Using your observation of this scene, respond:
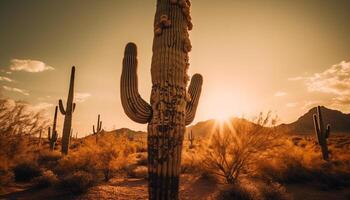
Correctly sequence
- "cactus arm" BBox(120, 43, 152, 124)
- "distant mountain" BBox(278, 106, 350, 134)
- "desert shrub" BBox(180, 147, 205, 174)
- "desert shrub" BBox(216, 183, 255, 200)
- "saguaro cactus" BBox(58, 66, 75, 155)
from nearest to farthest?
"cactus arm" BBox(120, 43, 152, 124), "desert shrub" BBox(216, 183, 255, 200), "desert shrub" BBox(180, 147, 205, 174), "saguaro cactus" BBox(58, 66, 75, 155), "distant mountain" BBox(278, 106, 350, 134)

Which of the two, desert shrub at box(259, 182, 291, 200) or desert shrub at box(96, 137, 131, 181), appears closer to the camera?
desert shrub at box(259, 182, 291, 200)

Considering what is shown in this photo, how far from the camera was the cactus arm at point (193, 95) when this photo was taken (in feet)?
15.0

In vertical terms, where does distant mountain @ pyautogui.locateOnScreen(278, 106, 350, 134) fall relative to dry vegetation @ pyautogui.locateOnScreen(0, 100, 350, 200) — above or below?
above

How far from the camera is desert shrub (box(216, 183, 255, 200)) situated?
19.7 feet

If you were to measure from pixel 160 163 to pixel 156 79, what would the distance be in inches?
54.1

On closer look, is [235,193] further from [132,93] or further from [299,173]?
[299,173]

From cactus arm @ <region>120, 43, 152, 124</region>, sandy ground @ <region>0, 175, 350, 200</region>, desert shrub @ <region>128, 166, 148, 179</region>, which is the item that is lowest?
sandy ground @ <region>0, 175, 350, 200</region>

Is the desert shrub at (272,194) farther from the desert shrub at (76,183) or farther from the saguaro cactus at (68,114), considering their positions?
the saguaro cactus at (68,114)

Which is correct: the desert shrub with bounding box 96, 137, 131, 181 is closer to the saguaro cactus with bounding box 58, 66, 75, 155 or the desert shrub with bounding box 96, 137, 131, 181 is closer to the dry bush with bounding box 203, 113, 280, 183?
the saguaro cactus with bounding box 58, 66, 75, 155

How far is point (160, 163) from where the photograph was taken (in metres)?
3.29

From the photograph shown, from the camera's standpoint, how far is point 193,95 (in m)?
5.04

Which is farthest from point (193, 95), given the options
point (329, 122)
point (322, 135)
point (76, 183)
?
point (329, 122)

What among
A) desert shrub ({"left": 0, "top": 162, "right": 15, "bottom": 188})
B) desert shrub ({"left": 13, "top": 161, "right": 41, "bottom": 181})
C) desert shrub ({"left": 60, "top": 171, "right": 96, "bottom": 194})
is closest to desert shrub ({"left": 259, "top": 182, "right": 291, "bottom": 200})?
desert shrub ({"left": 60, "top": 171, "right": 96, "bottom": 194})

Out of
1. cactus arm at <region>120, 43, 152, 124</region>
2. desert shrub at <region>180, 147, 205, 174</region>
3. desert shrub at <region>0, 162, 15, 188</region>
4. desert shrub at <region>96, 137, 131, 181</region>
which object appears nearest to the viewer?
cactus arm at <region>120, 43, 152, 124</region>
